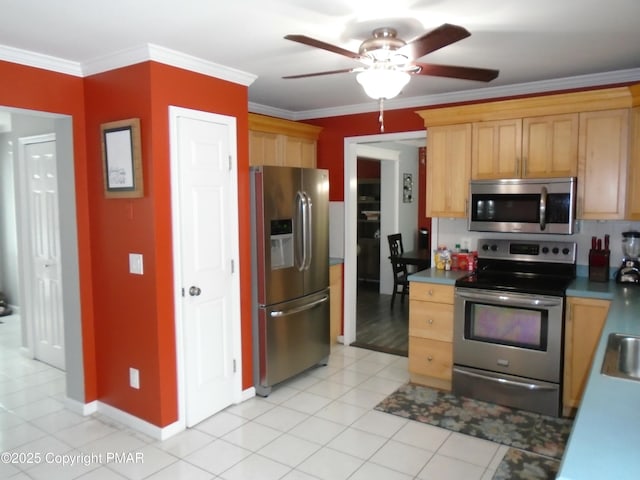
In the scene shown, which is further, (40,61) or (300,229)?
(300,229)

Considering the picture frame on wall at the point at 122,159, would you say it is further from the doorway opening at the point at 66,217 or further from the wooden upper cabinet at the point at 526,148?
the wooden upper cabinet at the point at 526,148

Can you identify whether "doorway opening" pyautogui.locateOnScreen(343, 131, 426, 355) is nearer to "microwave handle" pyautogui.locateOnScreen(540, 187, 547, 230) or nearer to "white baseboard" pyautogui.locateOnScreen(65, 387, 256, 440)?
"microwave handle" pyautogui.locateOnScreen(540, 187, 547, 230)

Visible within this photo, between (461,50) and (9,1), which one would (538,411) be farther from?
(9,1)

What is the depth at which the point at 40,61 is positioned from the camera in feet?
9.82

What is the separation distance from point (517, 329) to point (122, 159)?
9.66ft

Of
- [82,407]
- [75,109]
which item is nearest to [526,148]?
[75,109]

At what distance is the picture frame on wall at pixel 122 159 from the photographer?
2.94 metres

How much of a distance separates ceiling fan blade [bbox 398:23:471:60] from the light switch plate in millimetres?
2016

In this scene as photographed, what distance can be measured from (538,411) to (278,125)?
317 centimetres

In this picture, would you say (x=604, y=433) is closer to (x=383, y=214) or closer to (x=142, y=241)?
(x=142, y=241)

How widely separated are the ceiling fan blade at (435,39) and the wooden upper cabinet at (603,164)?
1.85 meters

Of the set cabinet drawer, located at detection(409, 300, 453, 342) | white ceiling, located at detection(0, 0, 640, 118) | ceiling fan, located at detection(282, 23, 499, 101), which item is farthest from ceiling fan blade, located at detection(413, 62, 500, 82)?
cabinet drawer, located at detection(409, 300, 453, 342)

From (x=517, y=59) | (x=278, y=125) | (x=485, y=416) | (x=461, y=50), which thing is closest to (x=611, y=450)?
(x=485, y=416)

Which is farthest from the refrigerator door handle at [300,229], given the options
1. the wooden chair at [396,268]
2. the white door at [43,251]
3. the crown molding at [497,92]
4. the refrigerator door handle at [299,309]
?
the wooden chair at [396,268]
